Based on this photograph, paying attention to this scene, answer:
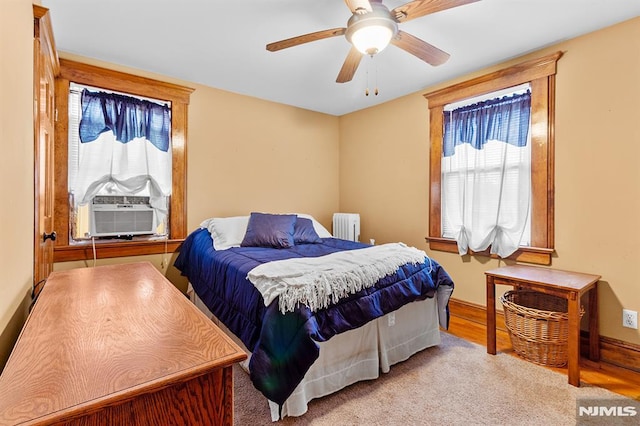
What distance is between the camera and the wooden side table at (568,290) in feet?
6.72

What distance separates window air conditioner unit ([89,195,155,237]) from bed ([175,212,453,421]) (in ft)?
2.15

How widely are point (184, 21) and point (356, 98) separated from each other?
85.1 inches

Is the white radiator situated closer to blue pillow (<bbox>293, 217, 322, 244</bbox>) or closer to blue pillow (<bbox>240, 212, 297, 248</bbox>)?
blue pillow (<bbox>293, 217, 322, 244</bbox>)

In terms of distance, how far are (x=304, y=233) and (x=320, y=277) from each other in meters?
1.55

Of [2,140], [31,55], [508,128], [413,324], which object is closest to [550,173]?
[508,128]

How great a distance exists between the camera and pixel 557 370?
223cm

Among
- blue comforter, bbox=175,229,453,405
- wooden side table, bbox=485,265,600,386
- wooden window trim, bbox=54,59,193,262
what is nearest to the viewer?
blue comforter, bbox=175,229,453,405

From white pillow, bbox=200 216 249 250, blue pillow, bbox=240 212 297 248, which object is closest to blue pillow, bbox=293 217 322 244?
blue pillow, bbox=240 212 297 248

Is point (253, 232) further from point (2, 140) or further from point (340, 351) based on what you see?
point (2, 140)

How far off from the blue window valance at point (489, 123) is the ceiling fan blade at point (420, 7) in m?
1.54

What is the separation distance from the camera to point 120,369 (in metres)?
0.77

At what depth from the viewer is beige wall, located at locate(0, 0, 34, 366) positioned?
3.51 feet

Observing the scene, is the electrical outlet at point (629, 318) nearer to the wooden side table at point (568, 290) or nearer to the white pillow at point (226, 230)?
the wooden side table at point (568, 290)

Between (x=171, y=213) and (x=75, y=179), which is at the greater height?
(x=75, y=179)
